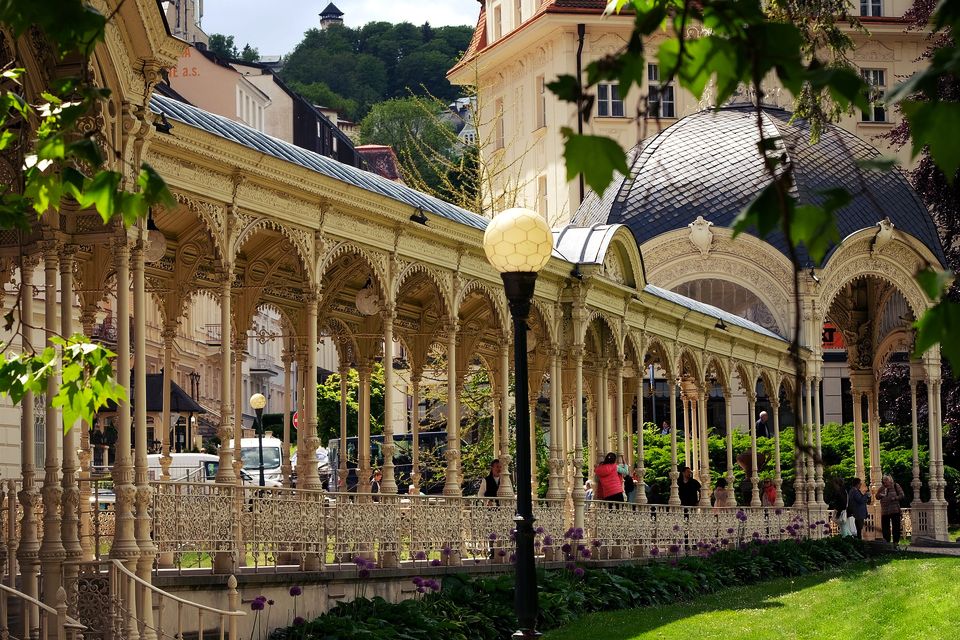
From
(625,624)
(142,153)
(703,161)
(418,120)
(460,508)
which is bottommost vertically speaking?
(625,624)

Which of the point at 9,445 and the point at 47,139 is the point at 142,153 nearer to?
the point at 47,139

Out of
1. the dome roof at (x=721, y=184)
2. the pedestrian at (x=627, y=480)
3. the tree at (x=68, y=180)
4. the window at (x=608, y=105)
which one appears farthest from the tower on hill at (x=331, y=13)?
the tree at (x=68, y=180)

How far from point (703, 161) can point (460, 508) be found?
2075 cm

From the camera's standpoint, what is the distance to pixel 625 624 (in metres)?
18.3

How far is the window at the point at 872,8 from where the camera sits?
2458 inches

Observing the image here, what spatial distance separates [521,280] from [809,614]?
9687 millimetres

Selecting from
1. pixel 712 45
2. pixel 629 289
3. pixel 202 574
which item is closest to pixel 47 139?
pixel 712 45

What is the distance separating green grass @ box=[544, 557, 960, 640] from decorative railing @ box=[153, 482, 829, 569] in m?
1.68

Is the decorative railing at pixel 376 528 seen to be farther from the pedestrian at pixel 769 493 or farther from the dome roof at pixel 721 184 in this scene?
the dome roof at pixel 721 184

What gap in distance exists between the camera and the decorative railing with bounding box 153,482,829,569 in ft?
46.9

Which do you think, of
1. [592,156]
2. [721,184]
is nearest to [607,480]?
[721,184]

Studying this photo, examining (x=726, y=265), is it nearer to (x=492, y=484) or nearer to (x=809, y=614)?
(x=492, y=484)

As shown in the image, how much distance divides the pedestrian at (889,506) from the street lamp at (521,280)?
962 inches

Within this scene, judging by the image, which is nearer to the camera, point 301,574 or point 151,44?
point 151,44
